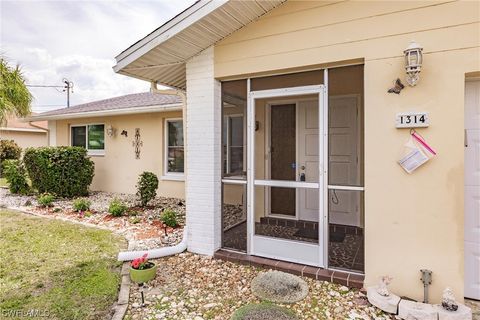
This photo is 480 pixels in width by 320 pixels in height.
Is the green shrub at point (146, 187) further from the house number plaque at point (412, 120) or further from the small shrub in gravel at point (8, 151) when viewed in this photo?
the small shrub in gravel at point (8, 151)

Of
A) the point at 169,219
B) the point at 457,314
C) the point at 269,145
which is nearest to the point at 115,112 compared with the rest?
the point at 169,219

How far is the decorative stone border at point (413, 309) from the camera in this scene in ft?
8.98

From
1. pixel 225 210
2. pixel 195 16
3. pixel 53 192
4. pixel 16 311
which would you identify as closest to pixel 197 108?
pixel 195 16

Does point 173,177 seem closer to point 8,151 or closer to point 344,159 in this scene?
point 344,159

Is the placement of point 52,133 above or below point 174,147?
above

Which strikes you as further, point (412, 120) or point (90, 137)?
point (90, 137)

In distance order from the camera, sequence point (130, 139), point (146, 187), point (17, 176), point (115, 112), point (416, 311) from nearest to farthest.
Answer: point (416, 311) < point (146, 187) < point (115, 112) < point (17, 176) < point (130, 139)

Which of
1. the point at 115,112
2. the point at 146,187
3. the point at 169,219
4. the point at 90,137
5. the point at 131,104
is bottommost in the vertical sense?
the point at 169,219

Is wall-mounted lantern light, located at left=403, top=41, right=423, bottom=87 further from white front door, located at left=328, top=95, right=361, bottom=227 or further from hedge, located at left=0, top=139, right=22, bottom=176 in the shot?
hedge, located at left=0, top=139, right=22, bottom=176

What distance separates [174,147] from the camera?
9.09 meters

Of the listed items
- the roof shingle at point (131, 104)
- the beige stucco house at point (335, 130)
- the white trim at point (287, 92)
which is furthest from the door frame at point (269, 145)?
the roof shingle at point (131, 104)

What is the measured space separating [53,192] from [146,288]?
716 centimetres

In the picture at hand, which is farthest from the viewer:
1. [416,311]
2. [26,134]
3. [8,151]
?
[26,134]

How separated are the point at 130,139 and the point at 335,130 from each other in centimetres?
709
